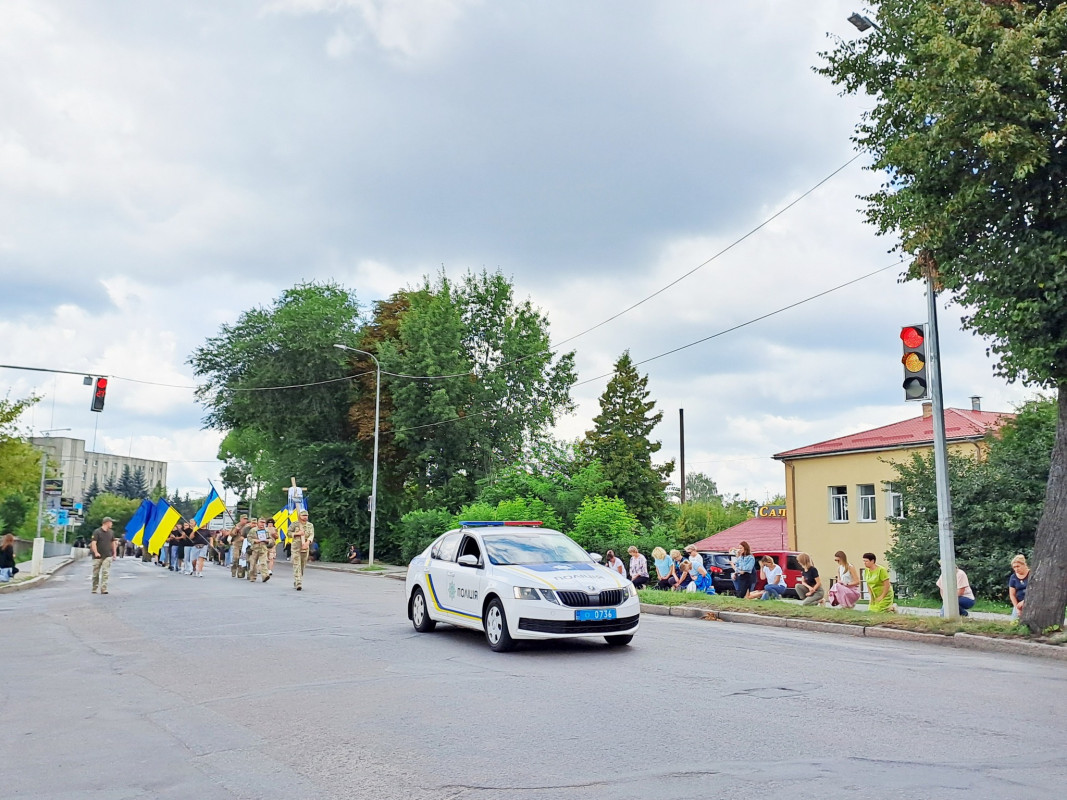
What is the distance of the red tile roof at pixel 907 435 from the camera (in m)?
37.5

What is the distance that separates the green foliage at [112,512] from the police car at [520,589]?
4999 inches

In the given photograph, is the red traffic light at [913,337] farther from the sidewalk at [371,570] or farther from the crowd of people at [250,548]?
the sidewalk at [371,570]

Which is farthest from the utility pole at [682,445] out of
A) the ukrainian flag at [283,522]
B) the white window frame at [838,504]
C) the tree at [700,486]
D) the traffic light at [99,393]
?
the tree at [700,486]

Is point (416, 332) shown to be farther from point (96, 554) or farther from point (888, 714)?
point (888, 714)

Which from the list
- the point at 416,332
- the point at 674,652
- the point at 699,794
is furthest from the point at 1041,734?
the point at 416,332

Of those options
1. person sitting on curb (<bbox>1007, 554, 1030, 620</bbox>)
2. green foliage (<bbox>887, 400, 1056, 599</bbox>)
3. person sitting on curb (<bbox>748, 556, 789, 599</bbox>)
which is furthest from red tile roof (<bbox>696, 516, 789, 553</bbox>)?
person sitting on curb (<bbox>1007, 554, 1030, 620</bbox>)

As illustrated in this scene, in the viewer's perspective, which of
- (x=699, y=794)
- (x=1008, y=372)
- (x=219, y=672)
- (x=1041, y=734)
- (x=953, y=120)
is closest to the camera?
(x=699, y=794)

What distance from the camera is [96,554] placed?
74.7 feet

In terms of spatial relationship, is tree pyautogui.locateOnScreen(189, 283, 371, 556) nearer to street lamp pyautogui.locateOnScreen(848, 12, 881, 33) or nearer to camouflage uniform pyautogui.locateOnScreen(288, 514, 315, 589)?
camouflage uniform pyautogui.locateOnScreen(288, 514, 315, 589)

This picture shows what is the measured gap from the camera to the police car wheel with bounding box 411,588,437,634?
1360cm

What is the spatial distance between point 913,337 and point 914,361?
0.39m

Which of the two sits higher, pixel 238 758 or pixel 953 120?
pixel 953 120

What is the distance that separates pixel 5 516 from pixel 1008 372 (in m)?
84.4

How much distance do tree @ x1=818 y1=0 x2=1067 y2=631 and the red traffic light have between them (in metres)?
0.87
